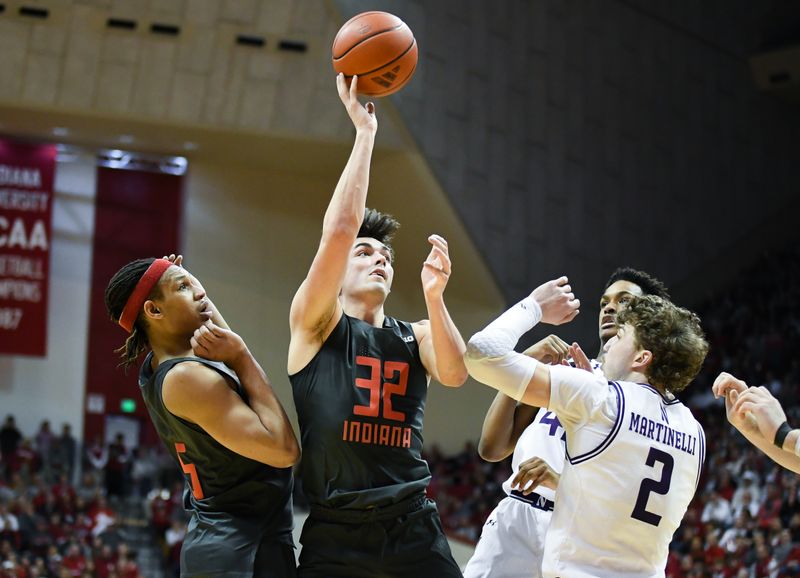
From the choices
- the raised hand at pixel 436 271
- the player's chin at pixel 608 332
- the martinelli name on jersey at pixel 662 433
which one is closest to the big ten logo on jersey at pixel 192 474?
the raised hand at pixel 436 271

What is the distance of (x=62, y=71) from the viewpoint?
1692cm

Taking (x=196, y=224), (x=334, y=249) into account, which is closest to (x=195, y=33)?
(x=196, y=224)

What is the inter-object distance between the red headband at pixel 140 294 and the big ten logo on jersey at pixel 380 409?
79 centimetres

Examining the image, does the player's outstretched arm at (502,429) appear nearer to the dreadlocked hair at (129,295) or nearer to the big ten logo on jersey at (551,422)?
the big ten logo on jersey at (551,422)

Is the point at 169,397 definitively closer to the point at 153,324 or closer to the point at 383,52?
the point at 153,324

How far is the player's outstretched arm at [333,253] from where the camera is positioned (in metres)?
3.81

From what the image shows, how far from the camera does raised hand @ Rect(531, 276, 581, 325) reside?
3.89 metres

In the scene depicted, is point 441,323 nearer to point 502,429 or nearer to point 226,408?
point 226,408

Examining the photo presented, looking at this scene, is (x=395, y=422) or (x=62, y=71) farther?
(x=62, y=71)

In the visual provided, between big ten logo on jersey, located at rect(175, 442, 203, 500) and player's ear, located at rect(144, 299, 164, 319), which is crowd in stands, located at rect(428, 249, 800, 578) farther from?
player's ear, located at rect(144, 299, 164, 319)

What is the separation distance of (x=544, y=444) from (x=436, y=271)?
1200 millimetres

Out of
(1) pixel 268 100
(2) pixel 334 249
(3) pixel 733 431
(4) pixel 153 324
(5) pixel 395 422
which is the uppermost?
(1) pixel 268 100

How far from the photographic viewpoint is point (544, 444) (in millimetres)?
4664

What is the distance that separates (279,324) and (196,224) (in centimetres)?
232
